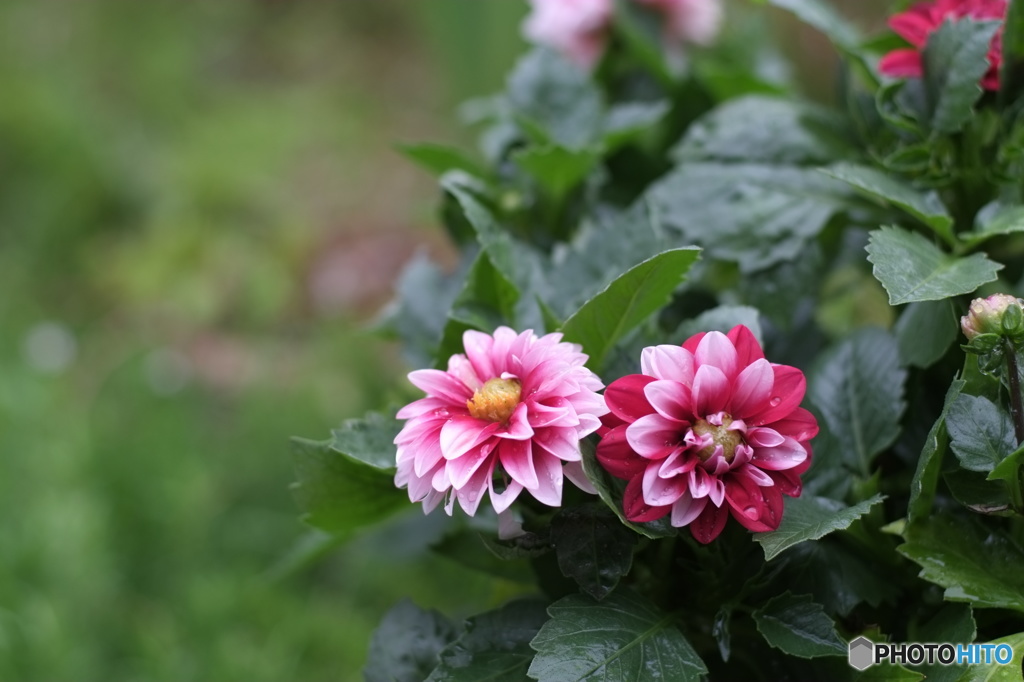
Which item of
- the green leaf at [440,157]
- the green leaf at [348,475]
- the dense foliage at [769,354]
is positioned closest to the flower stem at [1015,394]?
the dense foliage at [769,354]

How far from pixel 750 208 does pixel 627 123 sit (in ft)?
0.61

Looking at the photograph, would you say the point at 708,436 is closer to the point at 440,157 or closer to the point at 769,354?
the point at 769,354

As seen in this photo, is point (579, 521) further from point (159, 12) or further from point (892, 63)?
point (159, 12)

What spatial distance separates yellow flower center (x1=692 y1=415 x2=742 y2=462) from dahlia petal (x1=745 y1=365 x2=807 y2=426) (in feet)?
0.04

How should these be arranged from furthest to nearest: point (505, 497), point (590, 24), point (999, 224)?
point (590, 24) < point (999, 224) < point (505, 497)

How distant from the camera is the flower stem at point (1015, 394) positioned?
47 cm

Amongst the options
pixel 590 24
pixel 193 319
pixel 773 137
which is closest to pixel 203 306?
pixel 193 319

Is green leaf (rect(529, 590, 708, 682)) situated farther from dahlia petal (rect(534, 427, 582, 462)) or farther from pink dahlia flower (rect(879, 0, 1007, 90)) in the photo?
pink dahlia flower (rect(879, 0, 1007, 90))

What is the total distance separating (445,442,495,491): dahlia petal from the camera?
0.44m

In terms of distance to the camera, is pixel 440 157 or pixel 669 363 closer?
pixel 669 363

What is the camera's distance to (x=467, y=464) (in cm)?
45

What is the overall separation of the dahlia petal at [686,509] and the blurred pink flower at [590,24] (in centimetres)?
58

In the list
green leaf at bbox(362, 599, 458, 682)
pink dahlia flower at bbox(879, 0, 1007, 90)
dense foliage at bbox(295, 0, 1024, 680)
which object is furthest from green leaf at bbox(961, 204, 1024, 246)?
green leaf at bbox(362, 599, 458, 682)

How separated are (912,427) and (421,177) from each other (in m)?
2.91
